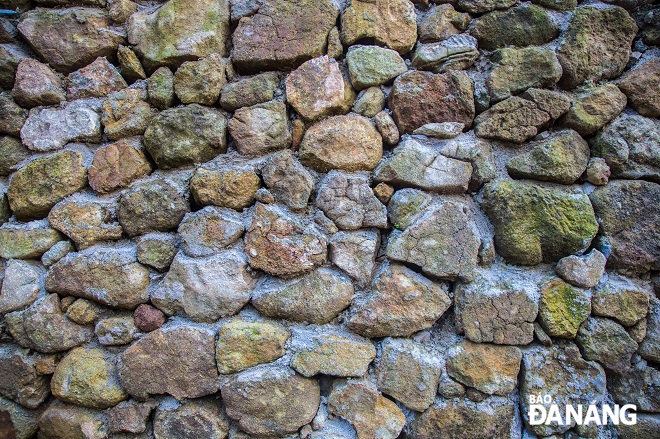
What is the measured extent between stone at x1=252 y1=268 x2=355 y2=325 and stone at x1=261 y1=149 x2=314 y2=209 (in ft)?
0.90

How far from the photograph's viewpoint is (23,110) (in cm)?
142

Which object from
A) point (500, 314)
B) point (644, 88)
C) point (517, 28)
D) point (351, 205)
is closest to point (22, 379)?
point (351, 205)

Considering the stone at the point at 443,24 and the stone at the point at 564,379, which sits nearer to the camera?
the stone at the point at 564,379

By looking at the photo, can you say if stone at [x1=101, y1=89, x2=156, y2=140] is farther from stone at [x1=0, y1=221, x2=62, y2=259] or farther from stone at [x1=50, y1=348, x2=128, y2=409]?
stone at [x1=50, y1=348, x2=128, y2=409]

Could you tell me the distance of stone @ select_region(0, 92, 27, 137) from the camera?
1395 mm

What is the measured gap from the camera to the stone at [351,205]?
1.25 meters

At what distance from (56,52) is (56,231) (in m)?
0.73

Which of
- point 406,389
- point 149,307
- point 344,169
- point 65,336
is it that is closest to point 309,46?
point 344,169

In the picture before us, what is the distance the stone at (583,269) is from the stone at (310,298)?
75 cm

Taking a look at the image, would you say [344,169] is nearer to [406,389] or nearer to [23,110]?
[406,389]

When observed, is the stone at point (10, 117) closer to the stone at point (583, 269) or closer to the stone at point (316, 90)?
the stone at point (316, 90)

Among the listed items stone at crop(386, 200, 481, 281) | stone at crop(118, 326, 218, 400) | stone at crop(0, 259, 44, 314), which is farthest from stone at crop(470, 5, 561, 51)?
stone at crop(0, 259, 44, 314)

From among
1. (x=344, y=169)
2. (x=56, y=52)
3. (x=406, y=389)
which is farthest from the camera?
(x=56, y=52)

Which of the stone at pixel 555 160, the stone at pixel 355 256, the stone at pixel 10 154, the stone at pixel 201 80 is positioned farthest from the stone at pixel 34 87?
the stone at pixel 555 160
